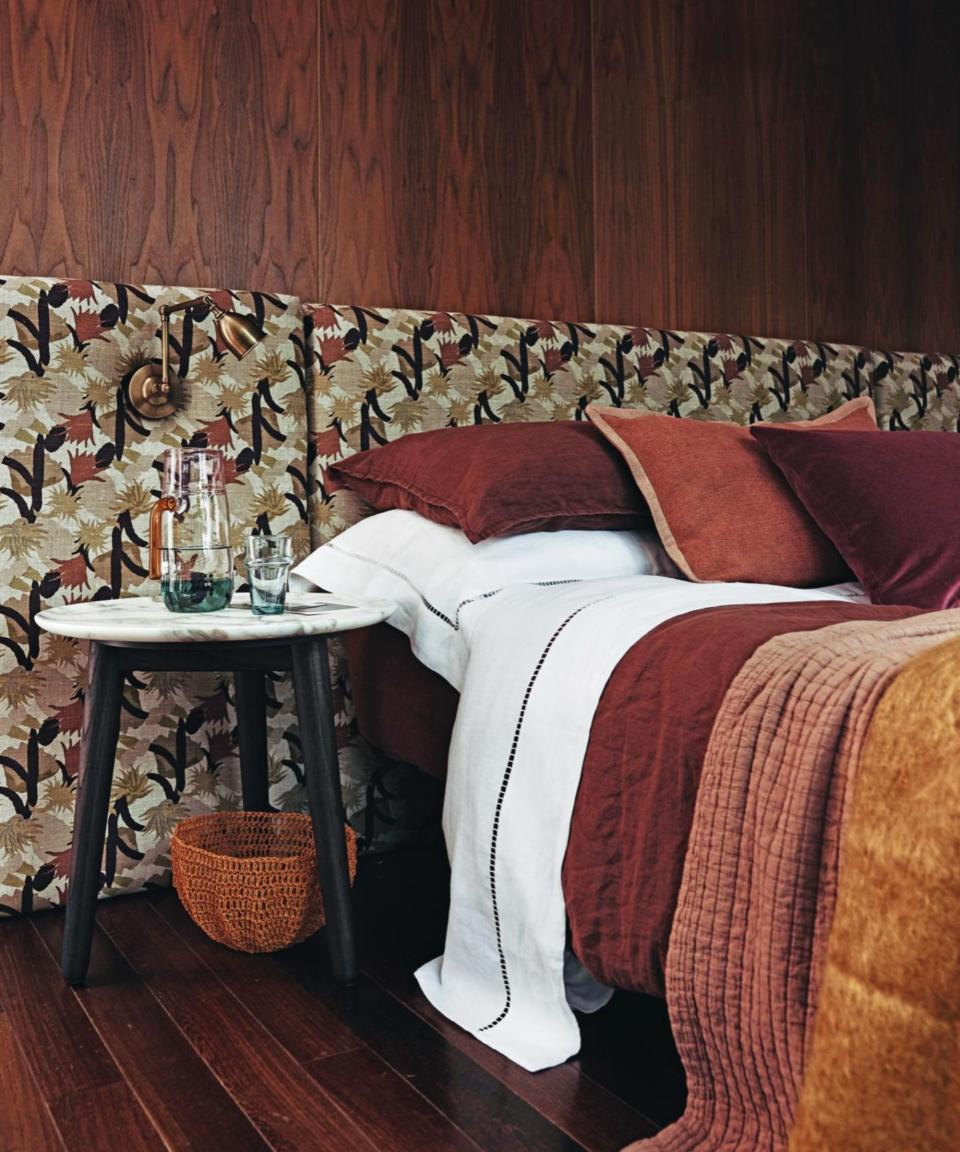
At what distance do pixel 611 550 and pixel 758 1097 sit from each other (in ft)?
3.53

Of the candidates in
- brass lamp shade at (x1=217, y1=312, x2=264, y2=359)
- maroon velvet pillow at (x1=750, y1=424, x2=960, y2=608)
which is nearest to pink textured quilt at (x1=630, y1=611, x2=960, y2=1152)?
maroon velvet pillow at (x1=750, y1=424, x2=960, y2=608)

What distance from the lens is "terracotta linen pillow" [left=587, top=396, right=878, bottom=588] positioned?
2.08 meters

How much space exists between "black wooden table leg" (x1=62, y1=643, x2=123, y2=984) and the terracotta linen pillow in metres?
1.00

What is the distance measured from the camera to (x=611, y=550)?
84.7 inches

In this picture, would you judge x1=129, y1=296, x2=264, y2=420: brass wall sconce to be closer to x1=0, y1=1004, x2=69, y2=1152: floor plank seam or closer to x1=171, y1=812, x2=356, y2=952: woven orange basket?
x1=171, y1=812, x2=356, y2=952: woven orange basket

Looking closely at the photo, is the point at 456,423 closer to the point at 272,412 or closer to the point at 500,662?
the point at 272,412

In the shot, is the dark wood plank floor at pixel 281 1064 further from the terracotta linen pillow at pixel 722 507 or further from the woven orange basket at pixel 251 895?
the terracotta linen pillow at pixel 722 507

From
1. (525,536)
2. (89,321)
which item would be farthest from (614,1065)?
(89,321)

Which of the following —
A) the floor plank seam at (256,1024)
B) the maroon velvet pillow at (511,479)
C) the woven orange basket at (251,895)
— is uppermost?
the maroon velvet pillow at (511,479)

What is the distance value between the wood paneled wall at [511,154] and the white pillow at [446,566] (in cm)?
69

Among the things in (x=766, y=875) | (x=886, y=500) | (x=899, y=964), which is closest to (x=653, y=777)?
(x=766, y=875)

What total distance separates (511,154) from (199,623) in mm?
1618

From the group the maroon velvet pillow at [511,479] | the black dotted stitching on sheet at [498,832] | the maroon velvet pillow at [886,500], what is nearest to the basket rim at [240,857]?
the black dotted stitching on sheet at [498,832]

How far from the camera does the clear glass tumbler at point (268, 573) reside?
6.22 feet
